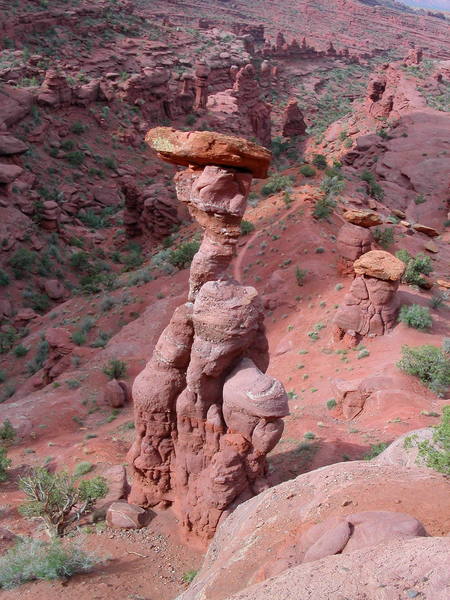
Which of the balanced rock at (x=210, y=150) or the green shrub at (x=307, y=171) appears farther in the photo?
the green shrub at (x=307, y=171)

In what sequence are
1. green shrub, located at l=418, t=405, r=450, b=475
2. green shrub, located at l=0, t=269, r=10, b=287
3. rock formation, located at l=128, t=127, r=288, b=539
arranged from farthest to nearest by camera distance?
green shrub, located at l=0, t=269, r=10, b=287, rock formation, located at l=128, t=127, r=288, b=539, green shrub, located at l=418, t=405, r=450, b=475

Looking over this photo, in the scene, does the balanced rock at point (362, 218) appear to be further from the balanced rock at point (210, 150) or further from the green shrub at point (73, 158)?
the green shrub at point (73, 158)

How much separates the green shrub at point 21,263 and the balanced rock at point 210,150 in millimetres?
20448

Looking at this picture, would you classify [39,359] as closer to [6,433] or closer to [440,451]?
[6,433]

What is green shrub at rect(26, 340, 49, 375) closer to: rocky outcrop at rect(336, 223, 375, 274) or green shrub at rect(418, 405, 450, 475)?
rocky outcrop at rect(336, 223, 375, 274)

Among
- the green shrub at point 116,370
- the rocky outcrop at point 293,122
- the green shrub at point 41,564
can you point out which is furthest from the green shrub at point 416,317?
the rocky outcrop at point 293,122

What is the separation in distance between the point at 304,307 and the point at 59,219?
60.7ft

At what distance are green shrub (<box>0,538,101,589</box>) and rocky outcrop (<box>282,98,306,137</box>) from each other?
153 feet

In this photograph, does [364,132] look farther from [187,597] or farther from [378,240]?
[187,597]

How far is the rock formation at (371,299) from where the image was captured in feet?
44.3

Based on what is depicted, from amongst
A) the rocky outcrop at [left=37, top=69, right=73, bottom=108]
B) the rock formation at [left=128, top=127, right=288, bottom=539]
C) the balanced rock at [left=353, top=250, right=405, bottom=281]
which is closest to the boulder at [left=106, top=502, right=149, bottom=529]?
the rock formation at [left=128, top=127, right=288, bottom=539]

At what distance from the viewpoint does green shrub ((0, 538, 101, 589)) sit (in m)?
5.85

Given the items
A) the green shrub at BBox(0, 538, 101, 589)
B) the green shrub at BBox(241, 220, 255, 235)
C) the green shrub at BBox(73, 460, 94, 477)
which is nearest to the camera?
the green shrub at BBox(0, 538, 101, 589)

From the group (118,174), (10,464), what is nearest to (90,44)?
(118,174)
